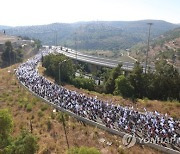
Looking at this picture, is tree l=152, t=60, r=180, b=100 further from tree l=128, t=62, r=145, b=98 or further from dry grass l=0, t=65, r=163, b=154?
dry grass l=0, t=65, r=163, b=154

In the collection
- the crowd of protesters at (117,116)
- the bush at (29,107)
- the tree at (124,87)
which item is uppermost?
the crowd of protesters at (117,116)

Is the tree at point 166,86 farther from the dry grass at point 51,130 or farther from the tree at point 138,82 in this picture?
the dry grass at point 51,130

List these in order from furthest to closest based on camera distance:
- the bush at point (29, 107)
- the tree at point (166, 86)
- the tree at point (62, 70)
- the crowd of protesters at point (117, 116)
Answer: the tree at point (62, 70) → the tree at point (166, 86) → the bush at point (29, 107) → the crowd of protesters at point (117, 116)

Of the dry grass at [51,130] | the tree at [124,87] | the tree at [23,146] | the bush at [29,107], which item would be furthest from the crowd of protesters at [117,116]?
the tree at [124,87]

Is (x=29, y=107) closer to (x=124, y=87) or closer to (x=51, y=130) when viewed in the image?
(x=51, y=130)

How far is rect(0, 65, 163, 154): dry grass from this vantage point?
96.4ft

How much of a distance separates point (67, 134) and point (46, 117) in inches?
267

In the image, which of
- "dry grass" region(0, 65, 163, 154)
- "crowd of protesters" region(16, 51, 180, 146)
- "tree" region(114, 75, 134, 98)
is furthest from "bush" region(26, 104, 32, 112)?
"tree" region(114, 75, 134, 98)

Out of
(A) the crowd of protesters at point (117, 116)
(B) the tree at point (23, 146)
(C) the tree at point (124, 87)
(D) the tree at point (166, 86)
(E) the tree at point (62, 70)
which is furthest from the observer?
(E) the tree at point (62, 70)

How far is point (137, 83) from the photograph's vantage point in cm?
5112

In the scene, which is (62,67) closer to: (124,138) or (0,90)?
(0,90)

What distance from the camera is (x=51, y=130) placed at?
3562cm

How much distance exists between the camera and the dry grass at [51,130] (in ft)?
96.4

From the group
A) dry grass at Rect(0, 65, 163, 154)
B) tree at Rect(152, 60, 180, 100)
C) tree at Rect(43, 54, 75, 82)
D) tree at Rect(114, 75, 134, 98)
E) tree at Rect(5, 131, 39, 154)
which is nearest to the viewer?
tree at Rect(5, 131, 39, 154)
